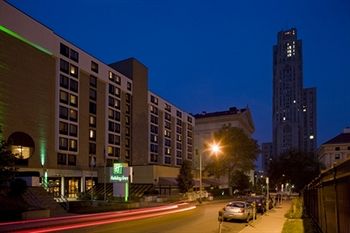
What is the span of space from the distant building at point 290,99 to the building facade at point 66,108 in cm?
5086

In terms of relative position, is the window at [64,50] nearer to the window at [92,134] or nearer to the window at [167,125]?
the window at [92,134]

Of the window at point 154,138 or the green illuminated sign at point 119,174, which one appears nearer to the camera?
the green illuminated sign at point 119,174

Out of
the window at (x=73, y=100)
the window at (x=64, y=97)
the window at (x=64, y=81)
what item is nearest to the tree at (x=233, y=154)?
the window at (x=73, y=100)

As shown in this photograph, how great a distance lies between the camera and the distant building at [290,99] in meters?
129

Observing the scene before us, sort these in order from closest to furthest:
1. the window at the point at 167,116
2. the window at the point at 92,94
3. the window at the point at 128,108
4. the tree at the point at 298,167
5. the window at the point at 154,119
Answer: the tree at the point at 298,167
the window at the point at 92,94
the window at the point at 128,108
the window at the point at 154,119
the window at the point at 167,116

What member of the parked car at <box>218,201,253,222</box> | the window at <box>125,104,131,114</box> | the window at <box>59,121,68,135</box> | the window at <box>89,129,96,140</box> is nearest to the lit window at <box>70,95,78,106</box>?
the window at <box>59,121,68,135</box>

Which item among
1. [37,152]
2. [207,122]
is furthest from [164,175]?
[207,122]

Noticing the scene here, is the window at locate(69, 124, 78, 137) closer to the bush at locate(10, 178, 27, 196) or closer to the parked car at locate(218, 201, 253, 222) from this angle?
the bush at locate(10, 178, 27, 196)

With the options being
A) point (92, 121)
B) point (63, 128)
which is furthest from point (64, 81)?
point (92, 121)

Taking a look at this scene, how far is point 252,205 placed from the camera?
32375 mm

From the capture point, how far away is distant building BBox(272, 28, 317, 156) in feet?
424

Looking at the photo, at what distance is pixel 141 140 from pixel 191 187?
21.0m

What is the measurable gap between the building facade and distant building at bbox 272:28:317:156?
50.9 m

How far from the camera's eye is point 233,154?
9400cm
